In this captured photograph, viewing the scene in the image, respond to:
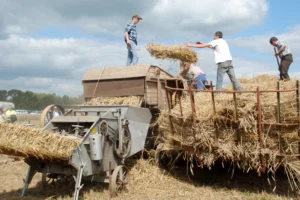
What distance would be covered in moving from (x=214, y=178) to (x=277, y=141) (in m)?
2.19

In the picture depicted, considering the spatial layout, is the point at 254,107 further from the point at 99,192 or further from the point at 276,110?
the point at 99,192

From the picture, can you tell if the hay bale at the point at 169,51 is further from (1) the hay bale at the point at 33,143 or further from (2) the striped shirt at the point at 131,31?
(1) the hay bale at the point at 33,143

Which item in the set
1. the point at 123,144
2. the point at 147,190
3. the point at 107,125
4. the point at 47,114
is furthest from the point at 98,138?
the point at 47,114

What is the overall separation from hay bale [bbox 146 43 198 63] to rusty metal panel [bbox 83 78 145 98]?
0.71 m

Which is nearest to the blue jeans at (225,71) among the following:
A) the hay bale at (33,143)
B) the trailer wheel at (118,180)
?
the trailer wheel at (118,180)

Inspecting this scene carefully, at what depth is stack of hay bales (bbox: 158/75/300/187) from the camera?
4.91m

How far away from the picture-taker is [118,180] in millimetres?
5875

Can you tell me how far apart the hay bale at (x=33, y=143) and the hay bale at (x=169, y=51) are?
3203 mm

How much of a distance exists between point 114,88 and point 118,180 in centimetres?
234

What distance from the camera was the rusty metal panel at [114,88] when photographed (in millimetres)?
7176

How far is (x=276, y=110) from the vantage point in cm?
492

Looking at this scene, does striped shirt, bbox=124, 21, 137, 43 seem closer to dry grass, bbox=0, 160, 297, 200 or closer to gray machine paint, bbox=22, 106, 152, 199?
gray machine paint, bbox=22, 106, 152, 199

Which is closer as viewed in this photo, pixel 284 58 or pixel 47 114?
pixel 47 114

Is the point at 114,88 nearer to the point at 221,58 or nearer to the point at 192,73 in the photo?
the point at 192,73
